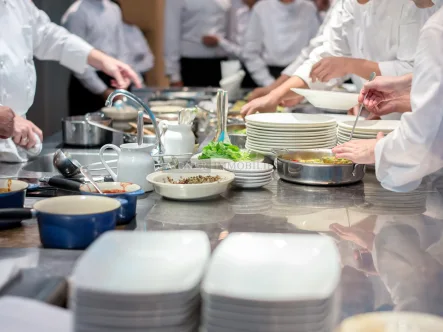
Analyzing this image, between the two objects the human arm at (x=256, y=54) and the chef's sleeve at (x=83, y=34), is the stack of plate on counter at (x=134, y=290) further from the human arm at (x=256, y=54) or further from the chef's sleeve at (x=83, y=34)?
the human arm at (x=256, y=54)

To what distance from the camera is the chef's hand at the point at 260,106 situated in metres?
2.96

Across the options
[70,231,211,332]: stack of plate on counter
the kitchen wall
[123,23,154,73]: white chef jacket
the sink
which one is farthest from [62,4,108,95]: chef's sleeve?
[70,231,211,332]: stack of plate on counter

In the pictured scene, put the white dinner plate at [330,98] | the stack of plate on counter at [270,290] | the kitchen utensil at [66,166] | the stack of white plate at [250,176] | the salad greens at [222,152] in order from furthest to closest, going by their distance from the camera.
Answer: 1. the white dinner plate at [330,98]
2. the salad greens at [222,152]
3. the kitchen utensil at [66,166]
4. the stack of white plate at [250,176]
5. the stack of plate on counter at [270,290]

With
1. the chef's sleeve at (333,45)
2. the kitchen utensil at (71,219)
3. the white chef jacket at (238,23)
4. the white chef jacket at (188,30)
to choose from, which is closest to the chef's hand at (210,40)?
the white chef jacket at (188,30)

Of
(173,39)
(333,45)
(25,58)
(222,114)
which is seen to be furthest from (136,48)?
(222,114)

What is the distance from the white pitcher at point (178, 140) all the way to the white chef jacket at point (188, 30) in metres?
4.74

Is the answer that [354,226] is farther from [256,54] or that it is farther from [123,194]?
[256,54]

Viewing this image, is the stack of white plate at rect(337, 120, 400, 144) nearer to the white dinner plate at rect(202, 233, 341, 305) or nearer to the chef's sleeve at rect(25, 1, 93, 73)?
the white dinner plate at rect(202, 233, 341, 305)

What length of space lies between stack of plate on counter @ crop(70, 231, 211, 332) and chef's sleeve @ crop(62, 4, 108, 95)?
473 centimetres

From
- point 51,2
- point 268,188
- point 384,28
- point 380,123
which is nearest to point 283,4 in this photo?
point 51,2

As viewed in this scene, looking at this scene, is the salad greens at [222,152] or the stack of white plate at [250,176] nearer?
the stack of white plate at [250,176]

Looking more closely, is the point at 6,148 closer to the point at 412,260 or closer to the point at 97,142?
the point at 97,142

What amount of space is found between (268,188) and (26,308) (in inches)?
47.5

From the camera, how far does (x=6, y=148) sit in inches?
98.4
